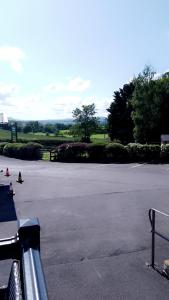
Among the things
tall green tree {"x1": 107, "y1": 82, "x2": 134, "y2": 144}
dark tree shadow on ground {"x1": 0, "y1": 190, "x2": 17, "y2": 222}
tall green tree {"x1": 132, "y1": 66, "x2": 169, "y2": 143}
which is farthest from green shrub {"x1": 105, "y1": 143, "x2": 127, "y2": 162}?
tall green tree {"x1": 107, "y1": 82, "x2": 134, "y2": 144}

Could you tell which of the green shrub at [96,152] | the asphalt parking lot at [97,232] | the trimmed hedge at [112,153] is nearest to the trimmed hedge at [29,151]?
the trimmed hedge at [112,153]

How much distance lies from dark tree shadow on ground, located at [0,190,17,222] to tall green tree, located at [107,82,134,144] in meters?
35.2

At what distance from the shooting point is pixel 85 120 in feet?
184

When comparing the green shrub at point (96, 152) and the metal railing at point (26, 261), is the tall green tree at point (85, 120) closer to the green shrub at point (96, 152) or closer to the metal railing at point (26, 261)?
the green shrub at point (96, 152)

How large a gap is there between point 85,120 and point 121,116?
26.0 feet

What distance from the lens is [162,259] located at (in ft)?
25.7

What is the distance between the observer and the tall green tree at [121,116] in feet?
162

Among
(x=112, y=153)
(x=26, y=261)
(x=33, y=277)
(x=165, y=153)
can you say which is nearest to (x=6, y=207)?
(x=26, y=261)

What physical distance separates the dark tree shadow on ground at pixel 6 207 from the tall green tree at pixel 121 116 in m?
35.2

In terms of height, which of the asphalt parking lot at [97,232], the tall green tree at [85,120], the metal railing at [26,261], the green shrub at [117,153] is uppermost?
the tall green tree at [85,120]

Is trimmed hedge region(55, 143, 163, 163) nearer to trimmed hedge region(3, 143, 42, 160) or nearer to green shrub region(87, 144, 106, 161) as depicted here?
green shrub region(87, 144, 106, 161)

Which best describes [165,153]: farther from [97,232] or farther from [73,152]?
[97,232]

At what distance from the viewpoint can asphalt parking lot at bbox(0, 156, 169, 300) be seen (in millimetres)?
6621

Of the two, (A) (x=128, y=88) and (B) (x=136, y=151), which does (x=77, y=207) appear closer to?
(B) (x=136, y=151)
